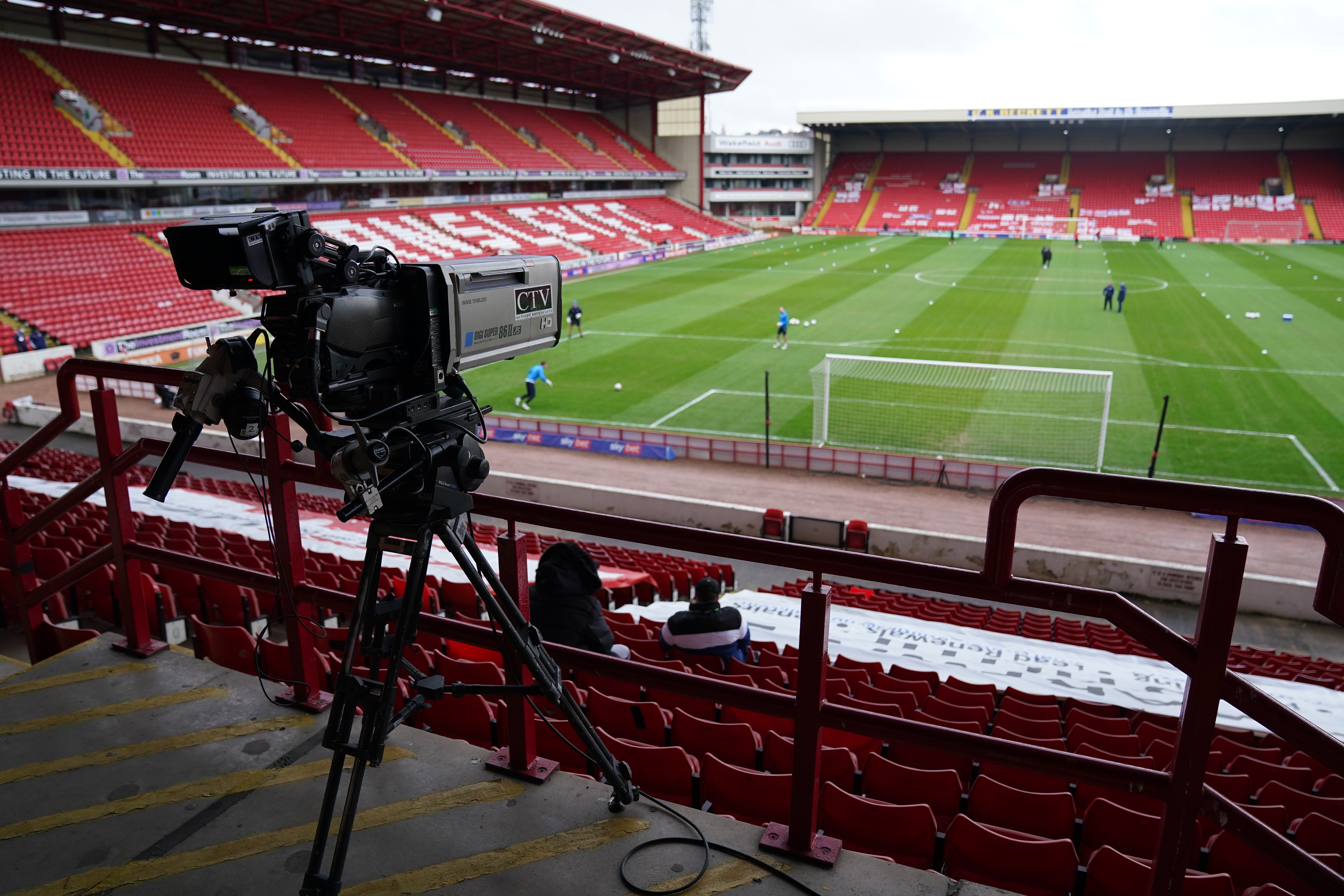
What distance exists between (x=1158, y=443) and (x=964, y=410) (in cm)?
664

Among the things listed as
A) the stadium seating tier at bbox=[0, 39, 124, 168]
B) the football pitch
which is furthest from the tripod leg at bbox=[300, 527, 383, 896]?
the stadium seating tier at bbox=[0, 39, 124, 168]

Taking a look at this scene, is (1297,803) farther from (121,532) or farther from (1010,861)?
(121,532)

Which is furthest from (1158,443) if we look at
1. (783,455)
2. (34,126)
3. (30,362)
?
(34,126)

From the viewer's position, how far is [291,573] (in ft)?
13.4

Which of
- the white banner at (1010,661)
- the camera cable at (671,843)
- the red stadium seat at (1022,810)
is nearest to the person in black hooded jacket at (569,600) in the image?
the camera cable at (671,843)

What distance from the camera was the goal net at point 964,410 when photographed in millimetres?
19328

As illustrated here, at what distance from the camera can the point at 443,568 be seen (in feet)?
32.1

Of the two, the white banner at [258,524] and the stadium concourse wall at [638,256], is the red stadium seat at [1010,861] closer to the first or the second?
the white banner at [258,524]

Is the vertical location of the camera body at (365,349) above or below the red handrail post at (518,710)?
above

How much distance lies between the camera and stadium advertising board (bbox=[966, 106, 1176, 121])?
219 feet

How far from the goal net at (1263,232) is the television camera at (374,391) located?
72599mm

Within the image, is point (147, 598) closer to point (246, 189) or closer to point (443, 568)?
point (443, 568)

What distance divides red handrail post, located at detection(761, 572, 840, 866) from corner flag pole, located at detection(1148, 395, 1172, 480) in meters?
12.3

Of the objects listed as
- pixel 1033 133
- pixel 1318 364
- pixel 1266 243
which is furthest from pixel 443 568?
pixel 1033 133
